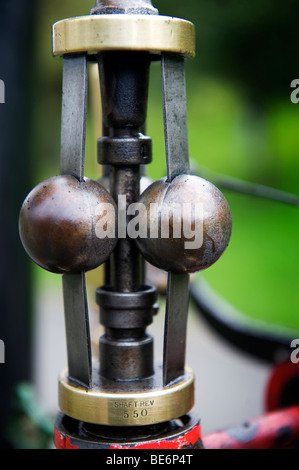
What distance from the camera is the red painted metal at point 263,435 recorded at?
2.51 feet

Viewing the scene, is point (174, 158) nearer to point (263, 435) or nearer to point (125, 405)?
point (125, 405)

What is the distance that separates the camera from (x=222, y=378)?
272 centimetres

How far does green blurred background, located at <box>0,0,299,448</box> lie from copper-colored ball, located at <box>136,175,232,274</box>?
1251 millimetres

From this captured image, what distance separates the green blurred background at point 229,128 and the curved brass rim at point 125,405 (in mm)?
1202

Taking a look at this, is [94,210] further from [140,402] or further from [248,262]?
[248,262]

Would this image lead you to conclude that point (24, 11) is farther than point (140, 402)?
Yes

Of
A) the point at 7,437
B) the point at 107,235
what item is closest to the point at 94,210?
the point at 107,235

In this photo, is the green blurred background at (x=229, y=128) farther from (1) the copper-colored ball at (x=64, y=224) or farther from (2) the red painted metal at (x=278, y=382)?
(1) the copper-colored ball at (x=64, y=224)

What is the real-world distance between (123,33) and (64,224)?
193mm

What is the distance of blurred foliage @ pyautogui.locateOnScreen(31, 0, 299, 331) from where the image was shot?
3500 millimetres

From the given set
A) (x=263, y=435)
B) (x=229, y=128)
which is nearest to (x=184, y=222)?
(x=263, y=435)

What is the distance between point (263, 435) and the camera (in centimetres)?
81

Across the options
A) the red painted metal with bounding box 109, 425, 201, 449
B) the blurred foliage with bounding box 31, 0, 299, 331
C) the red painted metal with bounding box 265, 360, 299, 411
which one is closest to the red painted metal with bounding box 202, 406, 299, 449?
the red painted metal with bounding box 109, 425, 201, 449

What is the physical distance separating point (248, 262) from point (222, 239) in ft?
13.0
